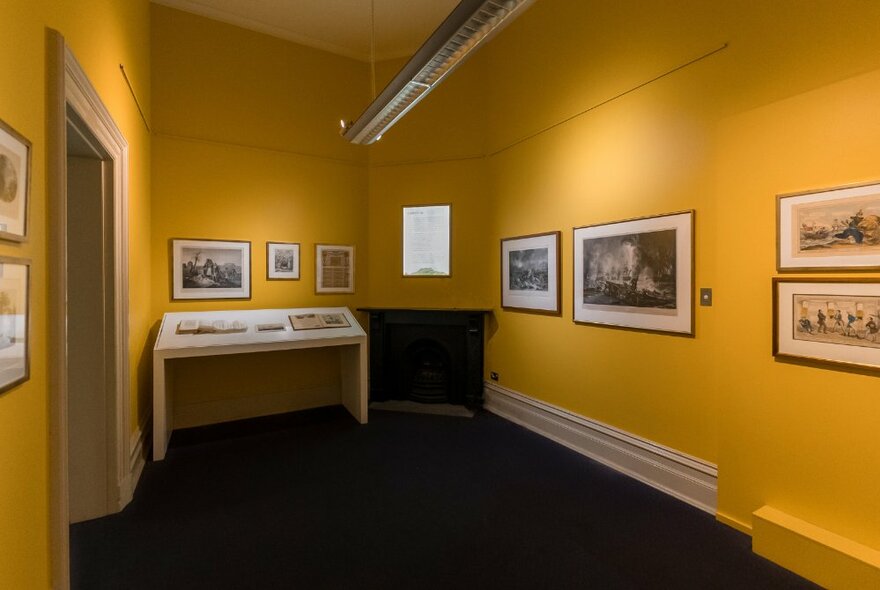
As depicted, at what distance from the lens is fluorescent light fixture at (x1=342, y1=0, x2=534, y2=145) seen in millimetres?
2301

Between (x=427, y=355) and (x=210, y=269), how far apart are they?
2.79 metres

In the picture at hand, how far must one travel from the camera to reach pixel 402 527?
268cm

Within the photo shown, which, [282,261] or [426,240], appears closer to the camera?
[282,261]

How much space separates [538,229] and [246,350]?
3.23m

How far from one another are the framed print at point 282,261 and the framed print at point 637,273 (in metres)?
3.25

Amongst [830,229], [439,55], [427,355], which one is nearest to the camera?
[830,229]

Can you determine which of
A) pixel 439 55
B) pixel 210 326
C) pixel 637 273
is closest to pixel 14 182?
pixel 439 55

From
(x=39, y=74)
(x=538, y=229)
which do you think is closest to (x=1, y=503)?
(x=39, y=74)

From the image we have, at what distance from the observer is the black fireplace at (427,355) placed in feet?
16.9

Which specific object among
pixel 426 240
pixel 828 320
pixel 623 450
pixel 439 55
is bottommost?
pixel 623 450

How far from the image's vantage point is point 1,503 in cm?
129

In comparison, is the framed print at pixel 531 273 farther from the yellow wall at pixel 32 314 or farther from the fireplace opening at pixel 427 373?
the yellow wall at pixel 32 314

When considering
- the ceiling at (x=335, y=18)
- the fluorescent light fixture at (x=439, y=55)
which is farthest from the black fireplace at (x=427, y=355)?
the ceiling at (x=335, y=18)

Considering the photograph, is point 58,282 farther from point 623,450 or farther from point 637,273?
point 623,450
